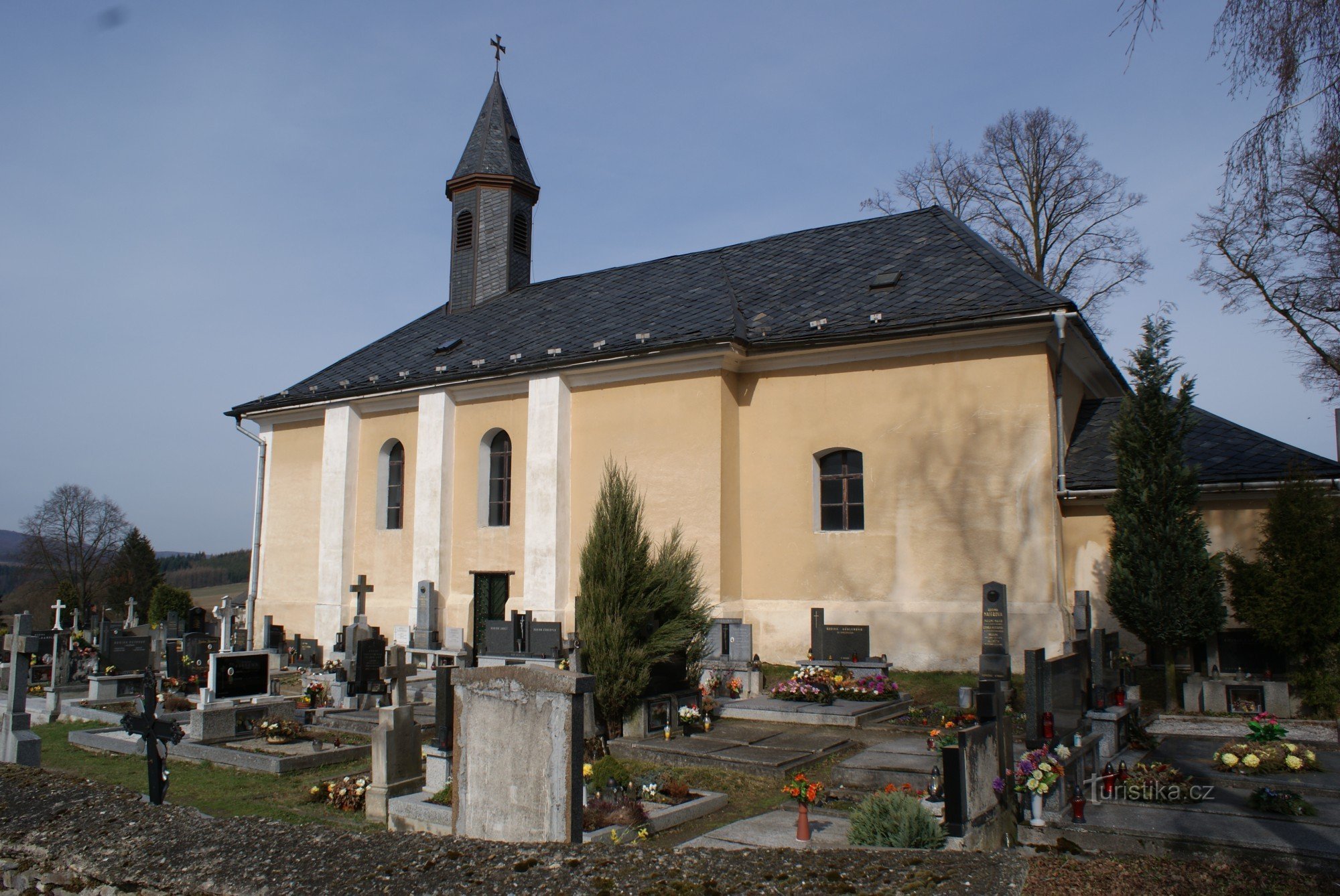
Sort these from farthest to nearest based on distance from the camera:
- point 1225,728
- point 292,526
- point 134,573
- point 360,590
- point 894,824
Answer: point 134,573 < point 292,526 < point 360,590 < point 1225,728 < point 894,824

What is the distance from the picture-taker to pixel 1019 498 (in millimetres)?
14227

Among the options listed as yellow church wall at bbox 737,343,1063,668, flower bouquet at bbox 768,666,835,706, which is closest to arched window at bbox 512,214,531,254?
yellow church wall at bbox 737,343,1063,668

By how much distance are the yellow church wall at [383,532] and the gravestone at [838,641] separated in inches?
378

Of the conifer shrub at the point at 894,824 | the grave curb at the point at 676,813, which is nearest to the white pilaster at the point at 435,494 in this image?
the grave curb at the point at 676,813

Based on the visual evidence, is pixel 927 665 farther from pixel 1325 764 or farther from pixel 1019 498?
pixel 1325 764

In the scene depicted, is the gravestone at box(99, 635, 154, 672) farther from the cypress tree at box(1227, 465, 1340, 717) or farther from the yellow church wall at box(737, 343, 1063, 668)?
the cypress tree at box(1227, 465, 1340, 717)

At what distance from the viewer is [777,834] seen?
6520 millimetres

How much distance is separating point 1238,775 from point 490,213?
20641 millimetres

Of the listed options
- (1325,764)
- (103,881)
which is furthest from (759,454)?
(103,881)

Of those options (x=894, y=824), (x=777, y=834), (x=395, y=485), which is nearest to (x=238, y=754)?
(x=777, y=834)

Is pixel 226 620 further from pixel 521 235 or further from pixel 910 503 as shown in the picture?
pixel 910 503

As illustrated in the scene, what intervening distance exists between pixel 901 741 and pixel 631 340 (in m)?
10.0

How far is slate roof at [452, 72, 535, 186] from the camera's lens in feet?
77.7

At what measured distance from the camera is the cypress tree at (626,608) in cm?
1012
